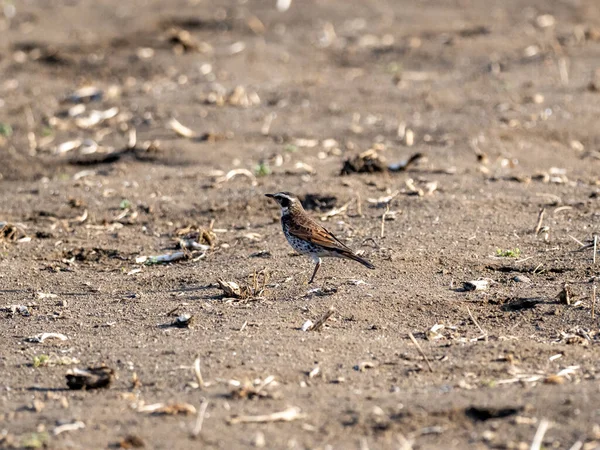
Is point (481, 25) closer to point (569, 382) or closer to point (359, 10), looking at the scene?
point (359, 10)

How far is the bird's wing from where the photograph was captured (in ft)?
26.2

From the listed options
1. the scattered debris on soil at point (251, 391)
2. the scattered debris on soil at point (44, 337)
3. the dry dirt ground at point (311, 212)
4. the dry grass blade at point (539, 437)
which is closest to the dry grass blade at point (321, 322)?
the dry dirt ground at point (311, 212)

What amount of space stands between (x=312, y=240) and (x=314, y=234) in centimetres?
5

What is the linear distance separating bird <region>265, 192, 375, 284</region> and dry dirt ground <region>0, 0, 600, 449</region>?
218 mm

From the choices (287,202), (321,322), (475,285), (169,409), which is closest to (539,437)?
(169,409)

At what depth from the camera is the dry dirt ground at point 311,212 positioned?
5738 mm

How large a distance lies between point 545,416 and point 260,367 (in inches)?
69.4

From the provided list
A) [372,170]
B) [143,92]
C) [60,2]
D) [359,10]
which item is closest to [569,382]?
[372,170]

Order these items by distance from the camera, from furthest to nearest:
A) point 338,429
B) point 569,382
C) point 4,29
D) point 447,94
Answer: point 4,29 → point 447,94 → point 569,382 → point 338,429

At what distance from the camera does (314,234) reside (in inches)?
A: 318

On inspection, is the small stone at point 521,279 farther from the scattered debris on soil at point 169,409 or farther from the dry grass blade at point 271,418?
the scattered debris on soil at point 169,409

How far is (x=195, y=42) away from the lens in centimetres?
1700

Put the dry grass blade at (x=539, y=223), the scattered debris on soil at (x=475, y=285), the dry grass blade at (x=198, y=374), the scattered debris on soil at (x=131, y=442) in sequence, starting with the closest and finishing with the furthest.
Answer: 1. the scattered debris on soil at (x=131, y=442)
2. the dry grass blade at (x=198, y=374)
3. the scattered debris on soil at (x=475, y=285)
4. the dry grass blade at (x=539, y=223)

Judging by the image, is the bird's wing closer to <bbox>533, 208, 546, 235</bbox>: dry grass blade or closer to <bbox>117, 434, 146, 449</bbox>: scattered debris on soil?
<bbox>533, 208, 546, 235</bbox>: dry grass blade
